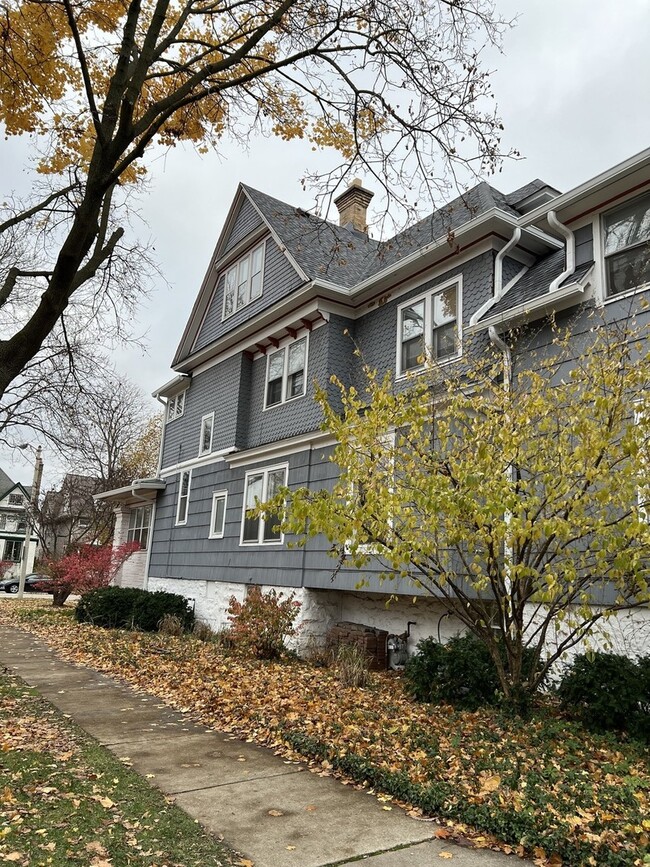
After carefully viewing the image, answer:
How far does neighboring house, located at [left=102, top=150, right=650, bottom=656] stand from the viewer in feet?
28.9

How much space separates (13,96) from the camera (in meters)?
7.22

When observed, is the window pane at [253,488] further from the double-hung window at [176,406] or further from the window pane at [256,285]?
the double-hung window at [176,406]

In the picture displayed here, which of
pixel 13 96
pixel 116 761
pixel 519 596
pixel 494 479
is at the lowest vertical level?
pixel 116 761

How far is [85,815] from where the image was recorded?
425 cm

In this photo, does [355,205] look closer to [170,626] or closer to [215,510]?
[215,510]

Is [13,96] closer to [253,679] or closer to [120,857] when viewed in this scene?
[120,857]

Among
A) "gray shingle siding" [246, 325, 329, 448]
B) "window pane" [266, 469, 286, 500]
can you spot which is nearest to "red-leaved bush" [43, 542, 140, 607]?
"gray shingle siding" [246, 325, 329, 448]

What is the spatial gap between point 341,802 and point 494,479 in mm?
3053

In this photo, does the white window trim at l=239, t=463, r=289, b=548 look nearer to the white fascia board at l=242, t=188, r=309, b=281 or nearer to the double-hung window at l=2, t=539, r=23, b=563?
the white fascia board at l=242, t=188, r=309, b=281

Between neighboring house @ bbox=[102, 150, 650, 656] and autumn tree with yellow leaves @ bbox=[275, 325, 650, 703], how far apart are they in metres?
1.40

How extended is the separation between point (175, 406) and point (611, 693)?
16508mm

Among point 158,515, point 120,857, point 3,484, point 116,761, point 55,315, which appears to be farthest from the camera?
point 3,484

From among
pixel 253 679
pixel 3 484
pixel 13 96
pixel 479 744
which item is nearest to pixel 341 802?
pixel 479 744

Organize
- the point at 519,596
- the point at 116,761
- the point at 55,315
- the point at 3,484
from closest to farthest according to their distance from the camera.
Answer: the point at 116,761
the point at 55,315
the point at 519,596
the point at 3,484
